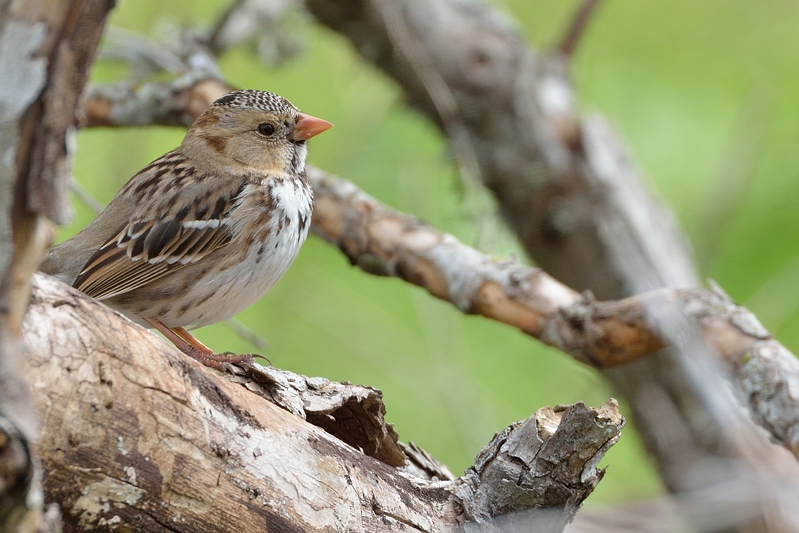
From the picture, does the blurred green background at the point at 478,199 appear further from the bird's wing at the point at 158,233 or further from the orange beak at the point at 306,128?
the bird's wing at the point at 158,233

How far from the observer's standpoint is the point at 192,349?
2994 mm

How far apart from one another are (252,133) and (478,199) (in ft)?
3.62

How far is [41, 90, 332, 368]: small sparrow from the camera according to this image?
319 cm

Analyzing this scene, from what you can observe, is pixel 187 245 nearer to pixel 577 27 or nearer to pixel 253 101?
pixel 253 101

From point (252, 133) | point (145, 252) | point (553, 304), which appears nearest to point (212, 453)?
point (145, 252)

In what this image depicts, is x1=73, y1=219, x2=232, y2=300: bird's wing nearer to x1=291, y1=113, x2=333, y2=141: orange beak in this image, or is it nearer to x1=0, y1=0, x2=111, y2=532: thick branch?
x1=291, y1=113, x2=333, y2=141: orange beak

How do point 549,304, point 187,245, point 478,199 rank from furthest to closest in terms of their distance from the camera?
1. point 478,199
2. point 549,304
3. point 187,245

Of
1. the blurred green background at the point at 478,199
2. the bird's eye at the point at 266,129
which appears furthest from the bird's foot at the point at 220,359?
the blurred green background at the point at 478,199

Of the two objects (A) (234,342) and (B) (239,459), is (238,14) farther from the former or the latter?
(B) (239,459)

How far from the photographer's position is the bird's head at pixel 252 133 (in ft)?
11.6

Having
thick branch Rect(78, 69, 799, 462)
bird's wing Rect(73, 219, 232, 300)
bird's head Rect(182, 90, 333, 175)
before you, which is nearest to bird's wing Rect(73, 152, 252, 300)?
bird's wing Rect(73, 219, 232, 300)

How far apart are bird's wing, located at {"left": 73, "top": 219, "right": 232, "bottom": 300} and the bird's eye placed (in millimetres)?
502

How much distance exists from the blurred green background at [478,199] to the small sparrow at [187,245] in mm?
959

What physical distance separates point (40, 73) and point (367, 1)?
13.1 ft
